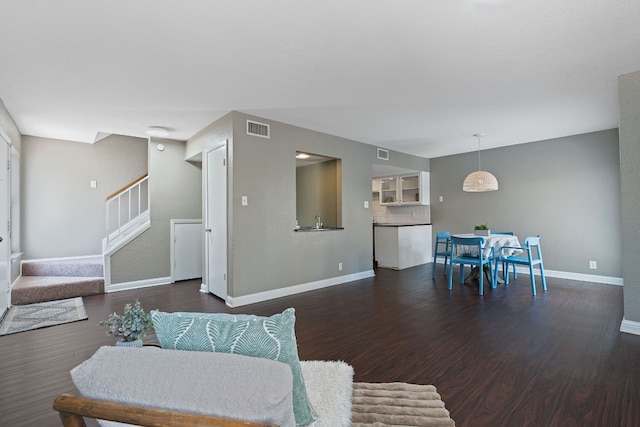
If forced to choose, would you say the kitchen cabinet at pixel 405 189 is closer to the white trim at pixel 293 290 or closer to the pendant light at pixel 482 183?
the pendant light at pixel 482 183

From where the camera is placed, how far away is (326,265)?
500 cm

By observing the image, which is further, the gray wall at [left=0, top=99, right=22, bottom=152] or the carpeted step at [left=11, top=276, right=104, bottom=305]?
the carpeted step at [left=11, top=276, right=104, bottom=305]

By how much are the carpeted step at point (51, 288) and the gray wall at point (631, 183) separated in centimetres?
638

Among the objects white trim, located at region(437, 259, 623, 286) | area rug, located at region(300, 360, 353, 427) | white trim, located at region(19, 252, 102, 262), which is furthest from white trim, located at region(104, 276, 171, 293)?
white trim, located at region(437, 259, 623, 286)

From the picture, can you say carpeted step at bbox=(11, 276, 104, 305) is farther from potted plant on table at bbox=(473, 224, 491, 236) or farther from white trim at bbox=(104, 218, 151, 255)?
potted plant on table at bbox=(473, 224, 491, 236)

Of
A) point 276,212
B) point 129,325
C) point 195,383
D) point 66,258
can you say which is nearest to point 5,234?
point 66,258

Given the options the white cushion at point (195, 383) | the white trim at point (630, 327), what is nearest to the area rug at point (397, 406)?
the white cushion at point (195, 383)

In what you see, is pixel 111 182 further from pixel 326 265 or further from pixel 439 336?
pixel 439 336

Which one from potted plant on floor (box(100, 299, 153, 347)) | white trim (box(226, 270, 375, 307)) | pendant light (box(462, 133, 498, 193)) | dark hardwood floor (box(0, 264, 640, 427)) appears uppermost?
pendant light (box(462, 133, 498, 193))

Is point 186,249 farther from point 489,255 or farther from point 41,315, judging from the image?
point 489,255

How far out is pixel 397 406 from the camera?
1.82 meters

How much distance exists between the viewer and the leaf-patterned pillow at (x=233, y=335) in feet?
3.25

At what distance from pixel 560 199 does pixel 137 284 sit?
7.26m

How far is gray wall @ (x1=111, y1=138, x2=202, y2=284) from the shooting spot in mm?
4926
